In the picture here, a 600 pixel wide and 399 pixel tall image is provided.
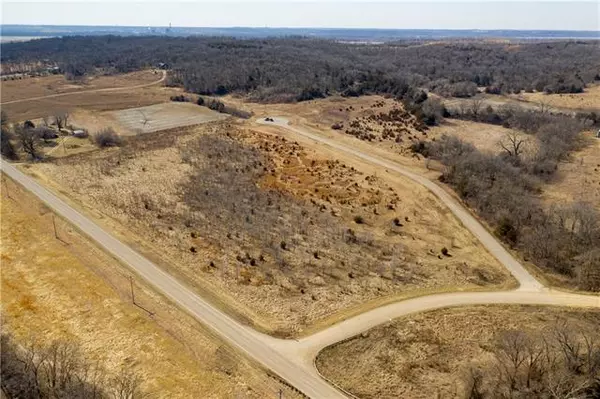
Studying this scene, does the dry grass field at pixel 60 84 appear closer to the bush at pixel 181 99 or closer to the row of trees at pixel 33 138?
the bush at pixel 181 99

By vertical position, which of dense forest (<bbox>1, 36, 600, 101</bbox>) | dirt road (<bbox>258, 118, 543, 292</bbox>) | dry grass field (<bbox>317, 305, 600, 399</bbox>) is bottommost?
dry grass field (<bbox>317, 305, 600, 399</bbox>)

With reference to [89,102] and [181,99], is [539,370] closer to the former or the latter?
[181,99]

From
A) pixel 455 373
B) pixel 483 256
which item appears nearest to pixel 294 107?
pixel 483 256

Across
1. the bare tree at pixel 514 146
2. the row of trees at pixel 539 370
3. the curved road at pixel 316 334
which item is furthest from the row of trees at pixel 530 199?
the row of trees at pixel 539 370

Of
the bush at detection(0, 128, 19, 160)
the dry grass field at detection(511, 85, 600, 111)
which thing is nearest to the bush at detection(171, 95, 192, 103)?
the bush at detection(0, 128, 19, 160)

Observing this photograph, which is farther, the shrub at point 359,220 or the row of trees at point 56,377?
the shrub at point 359,220

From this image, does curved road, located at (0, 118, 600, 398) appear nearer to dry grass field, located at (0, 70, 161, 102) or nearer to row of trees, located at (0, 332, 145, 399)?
row of trees, located at (0, 332, 145, 399)

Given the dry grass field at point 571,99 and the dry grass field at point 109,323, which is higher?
the dry grass field at point 571,99
